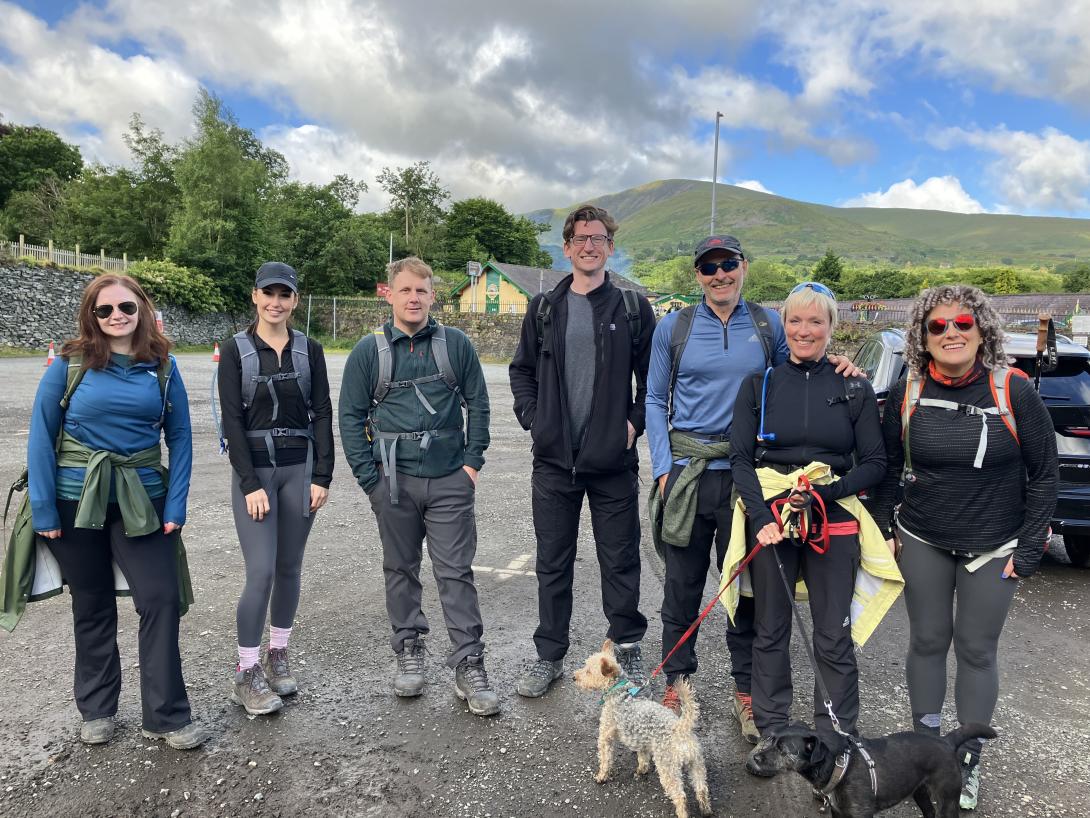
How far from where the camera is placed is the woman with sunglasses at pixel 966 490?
8.28 ft

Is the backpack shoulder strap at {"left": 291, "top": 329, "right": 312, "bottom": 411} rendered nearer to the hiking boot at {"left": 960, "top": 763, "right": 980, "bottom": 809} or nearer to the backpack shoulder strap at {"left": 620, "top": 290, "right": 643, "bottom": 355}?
the backpack shoulder strap at {"left": 620, "top": 290, "right": 643, "bottom": 355}

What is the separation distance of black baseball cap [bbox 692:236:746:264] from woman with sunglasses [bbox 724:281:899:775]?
0.43 m

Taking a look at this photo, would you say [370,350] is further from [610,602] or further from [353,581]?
[353,581]

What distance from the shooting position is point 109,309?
112 inches

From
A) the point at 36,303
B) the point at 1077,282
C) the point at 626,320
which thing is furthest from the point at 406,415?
the point at 1077,282

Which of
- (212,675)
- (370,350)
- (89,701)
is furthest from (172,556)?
(370,350)

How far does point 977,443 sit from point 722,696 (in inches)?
70.1

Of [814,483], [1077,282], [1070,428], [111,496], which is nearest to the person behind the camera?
[814,483]

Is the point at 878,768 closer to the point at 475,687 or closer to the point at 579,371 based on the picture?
the point at 475,687

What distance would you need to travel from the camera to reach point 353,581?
496cm

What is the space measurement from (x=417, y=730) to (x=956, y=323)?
2.91 meters

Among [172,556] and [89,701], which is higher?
[172,556]

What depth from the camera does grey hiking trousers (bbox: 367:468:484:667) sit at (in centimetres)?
343

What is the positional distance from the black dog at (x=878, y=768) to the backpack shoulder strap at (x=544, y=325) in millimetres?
2021
